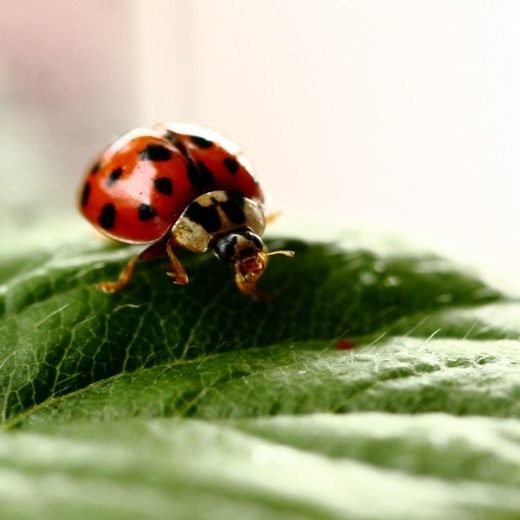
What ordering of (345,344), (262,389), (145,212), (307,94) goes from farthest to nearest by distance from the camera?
(307,94) → (145,212) → (345,344) → (262,389)

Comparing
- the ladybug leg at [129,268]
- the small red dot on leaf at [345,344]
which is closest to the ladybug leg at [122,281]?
the ladybug leg at [129,268]

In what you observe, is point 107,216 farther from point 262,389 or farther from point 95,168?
point 262,389

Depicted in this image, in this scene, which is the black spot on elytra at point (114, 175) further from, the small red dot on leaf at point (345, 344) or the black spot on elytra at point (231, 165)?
the small red dot on leaf at point (345, 344)

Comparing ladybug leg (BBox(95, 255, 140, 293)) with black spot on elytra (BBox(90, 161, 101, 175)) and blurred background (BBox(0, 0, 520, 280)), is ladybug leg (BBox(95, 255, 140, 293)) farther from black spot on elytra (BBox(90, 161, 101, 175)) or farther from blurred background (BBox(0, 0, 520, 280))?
blurred background (BBox(0, 0, 520, 280))

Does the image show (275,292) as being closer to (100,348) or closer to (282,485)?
(100,348)

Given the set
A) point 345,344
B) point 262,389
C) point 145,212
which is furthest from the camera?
point 145,212

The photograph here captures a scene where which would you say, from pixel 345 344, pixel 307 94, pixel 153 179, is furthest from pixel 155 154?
pixel 307 94

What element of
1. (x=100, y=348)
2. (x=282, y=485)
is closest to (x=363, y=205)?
(x=100, y=348)
